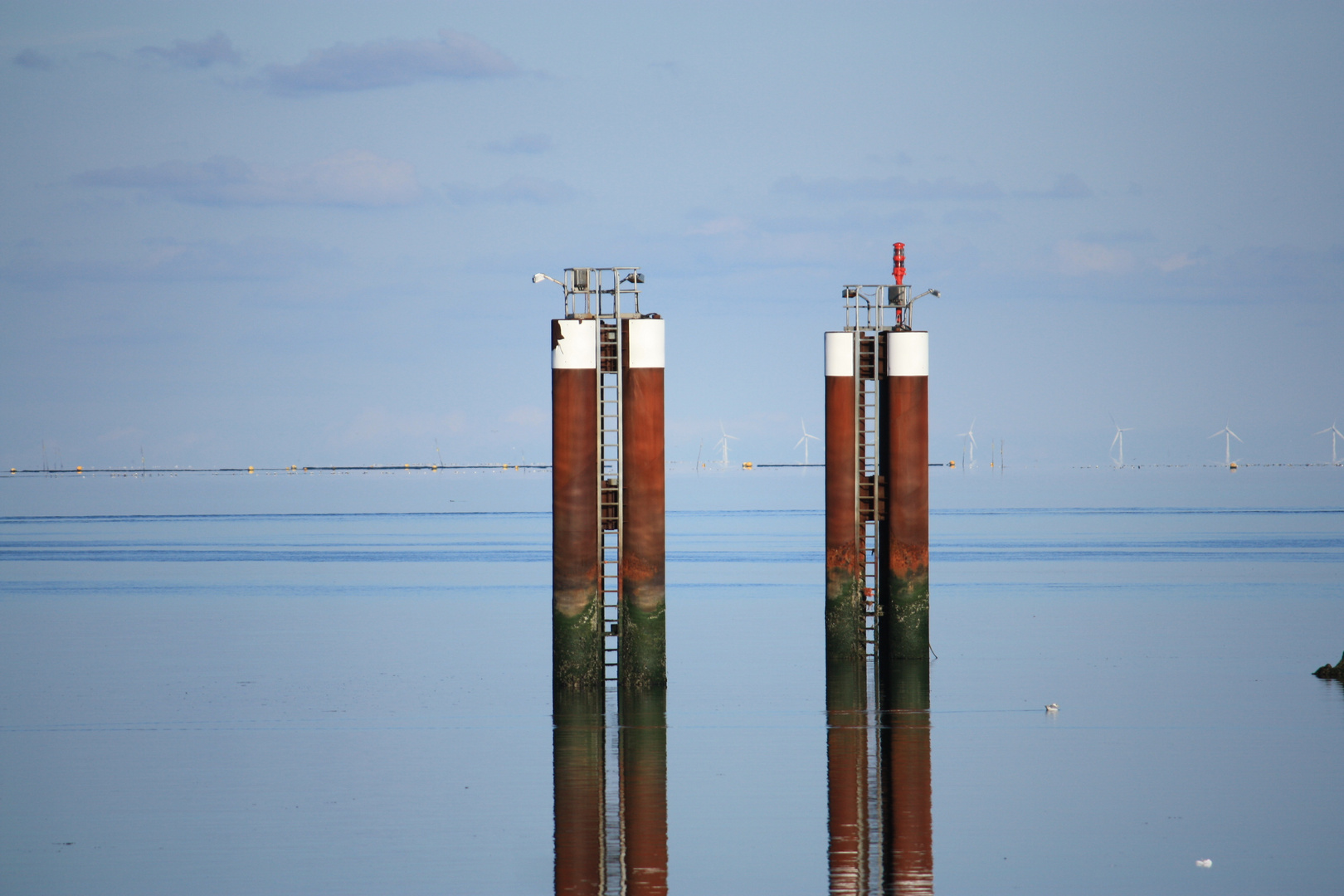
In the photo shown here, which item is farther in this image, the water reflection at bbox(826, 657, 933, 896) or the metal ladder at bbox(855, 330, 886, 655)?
the metal ladder at bbox(855, 330, 886, 655)

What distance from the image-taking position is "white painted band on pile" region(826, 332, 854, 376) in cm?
3153

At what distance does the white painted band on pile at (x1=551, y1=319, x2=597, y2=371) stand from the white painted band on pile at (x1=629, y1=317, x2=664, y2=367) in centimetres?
64

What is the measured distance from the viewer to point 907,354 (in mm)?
30609

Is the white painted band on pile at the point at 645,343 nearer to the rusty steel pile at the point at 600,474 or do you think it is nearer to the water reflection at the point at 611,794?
the rusty steel pile at the point at 600,474

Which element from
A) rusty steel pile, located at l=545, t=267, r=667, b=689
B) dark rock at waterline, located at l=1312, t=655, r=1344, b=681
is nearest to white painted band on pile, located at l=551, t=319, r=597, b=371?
rusty steel pile, located at l=545, t=267, r=667, b=689

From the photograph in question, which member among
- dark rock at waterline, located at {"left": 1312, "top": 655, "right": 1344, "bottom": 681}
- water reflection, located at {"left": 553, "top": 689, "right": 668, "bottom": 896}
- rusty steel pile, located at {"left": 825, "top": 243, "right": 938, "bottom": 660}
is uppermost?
rusty steel pile, located at {"left": 825, "top": 243, "right": 938, "bottom": 660}

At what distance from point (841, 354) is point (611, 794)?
474 inches

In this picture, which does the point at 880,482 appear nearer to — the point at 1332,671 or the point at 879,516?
the point at 879,516

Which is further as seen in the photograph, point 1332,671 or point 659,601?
point 1332,671

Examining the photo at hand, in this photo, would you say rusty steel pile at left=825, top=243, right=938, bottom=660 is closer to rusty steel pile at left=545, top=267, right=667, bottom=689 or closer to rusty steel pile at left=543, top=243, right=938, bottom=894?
rusty steel pile at left=543, top=243, right=938, bottom=894

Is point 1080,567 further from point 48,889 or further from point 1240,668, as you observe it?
point 48,889

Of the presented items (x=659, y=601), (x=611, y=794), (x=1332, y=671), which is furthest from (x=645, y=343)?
(x=1332, y=671)

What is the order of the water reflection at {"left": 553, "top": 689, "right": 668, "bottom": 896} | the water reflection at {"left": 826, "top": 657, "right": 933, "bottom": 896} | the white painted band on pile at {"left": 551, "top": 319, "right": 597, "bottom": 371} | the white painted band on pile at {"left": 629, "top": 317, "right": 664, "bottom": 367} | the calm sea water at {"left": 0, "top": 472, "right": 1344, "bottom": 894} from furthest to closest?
the white painted band on pile at {"left": 629, "top": 317, "right": 664, "bottom": 367}
the white painted band on pile at {"left": 551, "top": 319, "right": 597, "bottom": 371}
the calm sea water at {"left": 0, "top": 472, "right": 1344, "bottom": 894}
the water reflection at {"left": 553, "top": 689, "right": 668, "bottom": 896}
the water reflection at {"left": 826, "top": 657, "right": 933, "bottom": 896}

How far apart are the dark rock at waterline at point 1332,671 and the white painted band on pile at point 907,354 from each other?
34.1 feet
